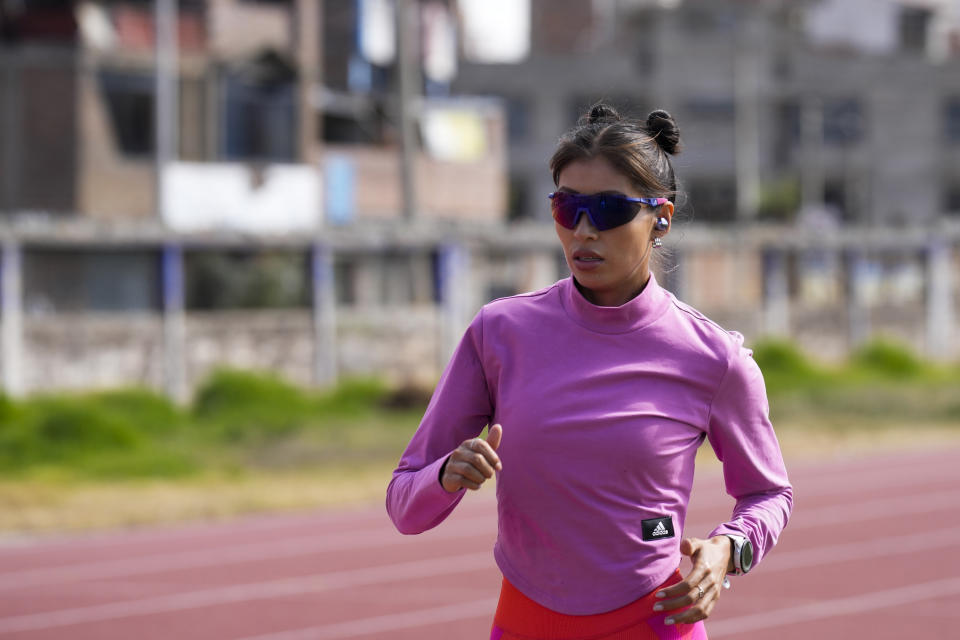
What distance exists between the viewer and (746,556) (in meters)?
2.87

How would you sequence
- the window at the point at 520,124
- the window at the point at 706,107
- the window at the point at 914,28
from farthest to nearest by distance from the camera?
the window at the point at 914,28 < the window at the point at 706,107 < the window at the point at 520,124

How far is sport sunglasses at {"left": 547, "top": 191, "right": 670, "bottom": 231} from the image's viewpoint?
9.37ft

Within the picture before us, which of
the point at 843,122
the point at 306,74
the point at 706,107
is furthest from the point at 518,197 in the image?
the point at 306,74

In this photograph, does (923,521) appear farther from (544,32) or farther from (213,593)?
(544,32)

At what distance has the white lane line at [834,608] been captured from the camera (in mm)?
8164

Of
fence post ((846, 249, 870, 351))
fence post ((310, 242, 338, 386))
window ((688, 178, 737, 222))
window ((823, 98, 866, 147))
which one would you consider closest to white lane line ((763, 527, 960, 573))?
fence post ((310, 242, 338, 386))

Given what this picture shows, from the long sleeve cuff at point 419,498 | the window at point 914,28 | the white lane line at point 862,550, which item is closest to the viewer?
the long sleeve cuff at point 419,498

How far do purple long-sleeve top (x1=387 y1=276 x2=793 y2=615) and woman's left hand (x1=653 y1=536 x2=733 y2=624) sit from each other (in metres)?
0.08

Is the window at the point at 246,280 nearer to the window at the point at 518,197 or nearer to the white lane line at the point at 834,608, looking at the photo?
the white lane line at the point at 834,608

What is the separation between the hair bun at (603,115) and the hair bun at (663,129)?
0.21ft

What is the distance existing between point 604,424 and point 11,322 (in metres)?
15.4

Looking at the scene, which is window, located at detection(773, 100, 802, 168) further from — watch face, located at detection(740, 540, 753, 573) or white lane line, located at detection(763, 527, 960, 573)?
watch face, located at detection(740, 540, 753, 573)

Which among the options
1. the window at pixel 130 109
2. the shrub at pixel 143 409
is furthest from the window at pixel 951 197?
the shrub at pixel 143 409

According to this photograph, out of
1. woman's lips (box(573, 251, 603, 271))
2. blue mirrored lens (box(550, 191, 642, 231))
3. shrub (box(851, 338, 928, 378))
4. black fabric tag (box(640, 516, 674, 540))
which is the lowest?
shrub (box(851, 338, 928, 378))
